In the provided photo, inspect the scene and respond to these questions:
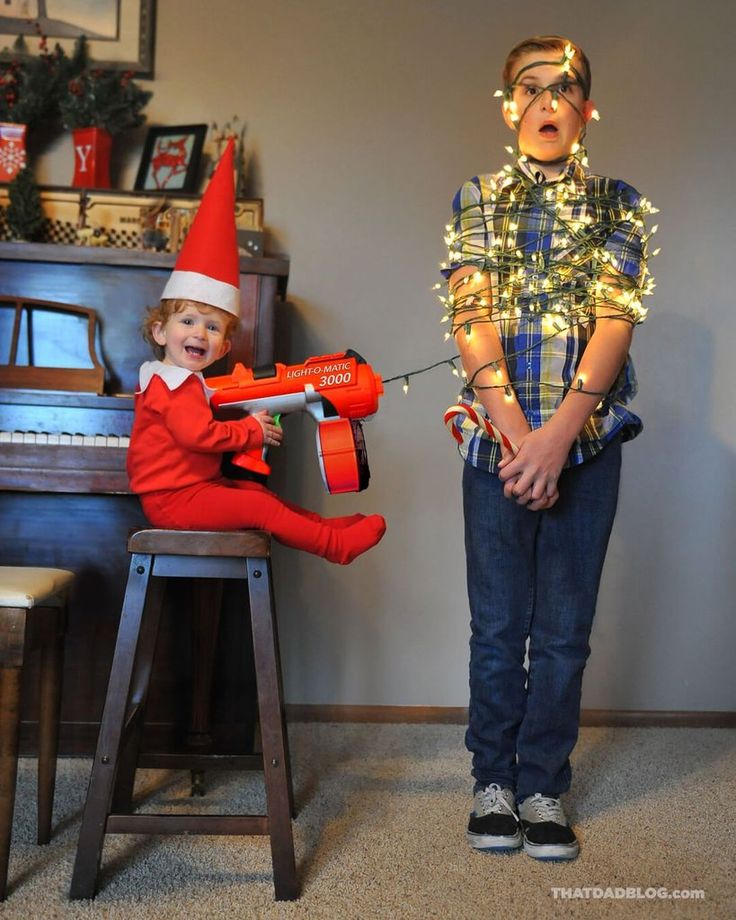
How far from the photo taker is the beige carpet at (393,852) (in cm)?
147

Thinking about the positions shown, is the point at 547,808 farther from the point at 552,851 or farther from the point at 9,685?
the point at 9,685

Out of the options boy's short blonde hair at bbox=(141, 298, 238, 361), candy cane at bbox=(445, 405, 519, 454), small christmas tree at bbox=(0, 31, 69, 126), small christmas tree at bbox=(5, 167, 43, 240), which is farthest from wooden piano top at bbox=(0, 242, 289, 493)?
candy cane at bbox=(445, 405, 519, 454)

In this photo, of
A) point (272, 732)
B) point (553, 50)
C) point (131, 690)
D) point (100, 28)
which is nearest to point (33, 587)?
point (131, 690)

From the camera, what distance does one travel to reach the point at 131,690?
1.51m

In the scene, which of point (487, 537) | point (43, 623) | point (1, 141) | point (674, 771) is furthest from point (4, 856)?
point (1, 141)

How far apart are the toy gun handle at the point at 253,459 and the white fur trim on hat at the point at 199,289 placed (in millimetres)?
226

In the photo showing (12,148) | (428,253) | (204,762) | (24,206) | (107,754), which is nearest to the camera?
(107,754)

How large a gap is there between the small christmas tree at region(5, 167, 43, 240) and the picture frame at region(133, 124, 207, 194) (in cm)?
27

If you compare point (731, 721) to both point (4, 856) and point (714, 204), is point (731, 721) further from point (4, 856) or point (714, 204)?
point (4, 856)

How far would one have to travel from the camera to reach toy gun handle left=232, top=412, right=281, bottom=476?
5.57 feet

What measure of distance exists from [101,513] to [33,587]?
0.62 metres

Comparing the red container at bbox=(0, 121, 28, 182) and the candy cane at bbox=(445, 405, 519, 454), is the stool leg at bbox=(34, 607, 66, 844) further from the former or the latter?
the red container at bbox=(0, 121, 28, 182)

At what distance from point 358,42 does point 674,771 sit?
77.9 inches

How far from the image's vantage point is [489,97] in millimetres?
2635
